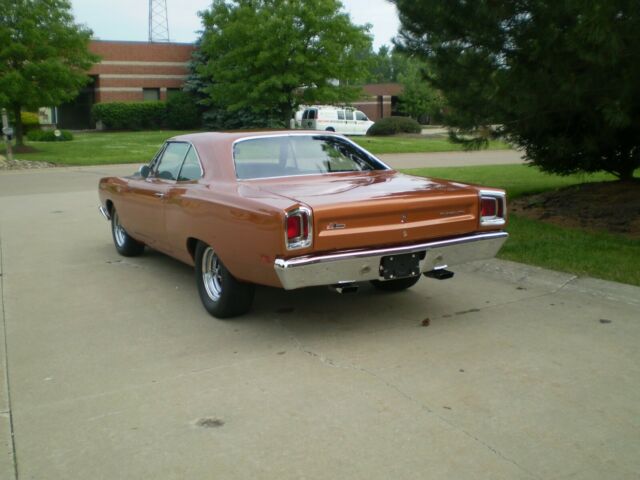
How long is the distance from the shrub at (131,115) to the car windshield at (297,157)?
4215 centimetres

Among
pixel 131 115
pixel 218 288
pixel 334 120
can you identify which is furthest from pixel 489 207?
pixel 131 115

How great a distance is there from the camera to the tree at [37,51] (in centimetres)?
2334

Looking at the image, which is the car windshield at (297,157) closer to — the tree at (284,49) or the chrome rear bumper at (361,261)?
the chrome rear bumper at (361,261)

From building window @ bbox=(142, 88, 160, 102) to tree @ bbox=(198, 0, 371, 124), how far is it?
2054cm

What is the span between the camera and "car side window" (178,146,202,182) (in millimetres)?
6262

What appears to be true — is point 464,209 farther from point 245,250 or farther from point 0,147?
point 0,147

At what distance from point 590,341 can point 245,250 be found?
251cm

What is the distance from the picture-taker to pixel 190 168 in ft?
21.1

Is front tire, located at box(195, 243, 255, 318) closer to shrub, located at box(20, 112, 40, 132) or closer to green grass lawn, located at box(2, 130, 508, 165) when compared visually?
green grass lawn, located at box(2, 130, 508, 165)

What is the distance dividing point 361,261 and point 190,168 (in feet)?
7.37

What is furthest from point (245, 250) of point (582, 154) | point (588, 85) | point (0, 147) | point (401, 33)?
point (0, 147)

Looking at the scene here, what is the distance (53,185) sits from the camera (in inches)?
656

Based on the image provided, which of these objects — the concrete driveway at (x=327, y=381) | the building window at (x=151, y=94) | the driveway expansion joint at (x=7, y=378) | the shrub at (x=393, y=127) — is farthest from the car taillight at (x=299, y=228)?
the building window at (x=151, y=94)

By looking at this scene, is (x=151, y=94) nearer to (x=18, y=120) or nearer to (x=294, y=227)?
(x=18, y=120)
